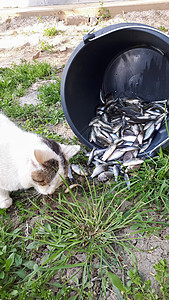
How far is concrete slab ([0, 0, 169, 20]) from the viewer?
584cm

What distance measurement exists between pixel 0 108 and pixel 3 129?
57.8 inches

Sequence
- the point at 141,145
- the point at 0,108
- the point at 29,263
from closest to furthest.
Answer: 1. the point at 29,263
2. the point at 141,145
3. the point at 0,108

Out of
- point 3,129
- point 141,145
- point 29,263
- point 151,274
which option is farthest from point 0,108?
point 151,274

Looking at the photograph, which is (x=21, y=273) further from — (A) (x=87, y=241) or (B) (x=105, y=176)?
(B) (x=105, y=176)

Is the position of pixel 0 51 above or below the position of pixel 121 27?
below

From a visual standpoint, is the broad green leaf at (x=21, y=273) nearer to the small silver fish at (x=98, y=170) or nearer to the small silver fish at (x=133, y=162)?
the small silver fish at (x=98, y=170)

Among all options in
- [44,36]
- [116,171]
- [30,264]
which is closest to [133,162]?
[116,171]

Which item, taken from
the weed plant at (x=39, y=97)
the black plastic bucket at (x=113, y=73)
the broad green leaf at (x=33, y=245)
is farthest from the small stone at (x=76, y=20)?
the broad green leaf at (x=33, y=245)

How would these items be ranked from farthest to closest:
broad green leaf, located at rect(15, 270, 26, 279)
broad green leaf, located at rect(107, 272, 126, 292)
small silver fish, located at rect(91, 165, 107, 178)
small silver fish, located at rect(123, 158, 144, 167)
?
small silver fish, located at rect(91, 165, 107, 178) → small silver fish, located at rect(123, 158, 144, 167) → broad green leaf, located at rect(15, 270, 26, 279) → broad green leaf, located at rect(107, 272, 126, 292)

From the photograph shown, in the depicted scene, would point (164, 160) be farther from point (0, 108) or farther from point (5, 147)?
point (0, 108)

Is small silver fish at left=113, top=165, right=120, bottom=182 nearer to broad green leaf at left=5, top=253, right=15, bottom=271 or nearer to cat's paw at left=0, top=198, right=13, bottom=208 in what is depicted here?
cat's paw at left=0, top=198, right=13, bottom=208

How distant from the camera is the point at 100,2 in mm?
6242

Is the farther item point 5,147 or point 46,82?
point 46,82

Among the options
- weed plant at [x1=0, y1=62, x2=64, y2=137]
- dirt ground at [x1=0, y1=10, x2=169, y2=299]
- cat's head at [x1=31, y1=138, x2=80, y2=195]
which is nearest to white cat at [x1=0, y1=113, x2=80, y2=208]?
cat's head at [x1=31, y1=138, x2=80, y2=195]
